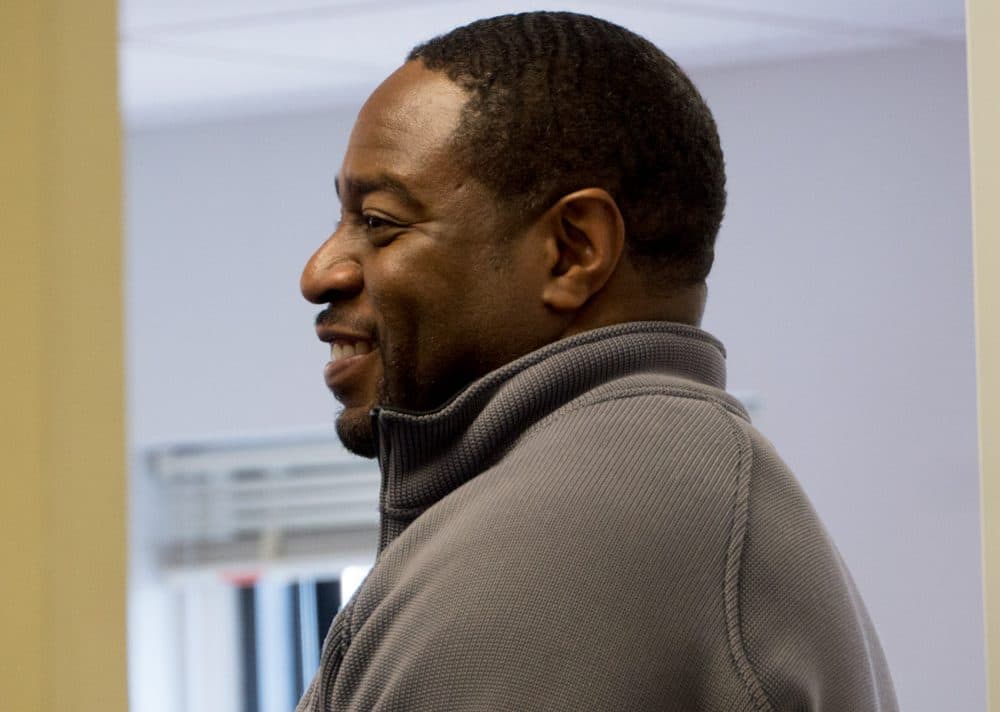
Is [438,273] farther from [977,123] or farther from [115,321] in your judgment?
[115,321]

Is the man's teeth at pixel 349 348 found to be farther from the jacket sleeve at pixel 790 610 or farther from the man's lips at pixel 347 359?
the jacket sleeve at pixel 790 610

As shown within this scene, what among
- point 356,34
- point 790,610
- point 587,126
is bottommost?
point 790,610

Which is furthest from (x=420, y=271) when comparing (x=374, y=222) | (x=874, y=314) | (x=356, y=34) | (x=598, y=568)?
(x=874, y=314)

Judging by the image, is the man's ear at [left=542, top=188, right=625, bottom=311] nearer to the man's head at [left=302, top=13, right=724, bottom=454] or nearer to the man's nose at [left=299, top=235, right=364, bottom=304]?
the man's head at [left=302, top=13, right=724, bottom=454]

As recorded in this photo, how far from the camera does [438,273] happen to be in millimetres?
713

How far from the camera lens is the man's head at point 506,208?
71 centimetres

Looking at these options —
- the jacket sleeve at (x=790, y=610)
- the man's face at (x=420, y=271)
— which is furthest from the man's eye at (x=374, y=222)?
the jacket sleeve at (x=790, y=610)

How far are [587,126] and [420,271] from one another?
0.35 ft

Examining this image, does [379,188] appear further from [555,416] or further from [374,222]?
[555,416]

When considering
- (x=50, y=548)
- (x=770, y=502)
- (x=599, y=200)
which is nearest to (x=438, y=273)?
(x=599, y=200)

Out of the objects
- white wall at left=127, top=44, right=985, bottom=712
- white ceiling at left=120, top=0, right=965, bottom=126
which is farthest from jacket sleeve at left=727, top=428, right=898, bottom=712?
white wall at left=127, top=44, right=985, bottom=712

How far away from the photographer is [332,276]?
75 centimetres

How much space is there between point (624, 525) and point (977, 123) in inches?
17.2

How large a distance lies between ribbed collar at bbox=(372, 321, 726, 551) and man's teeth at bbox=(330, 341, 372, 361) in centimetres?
4
